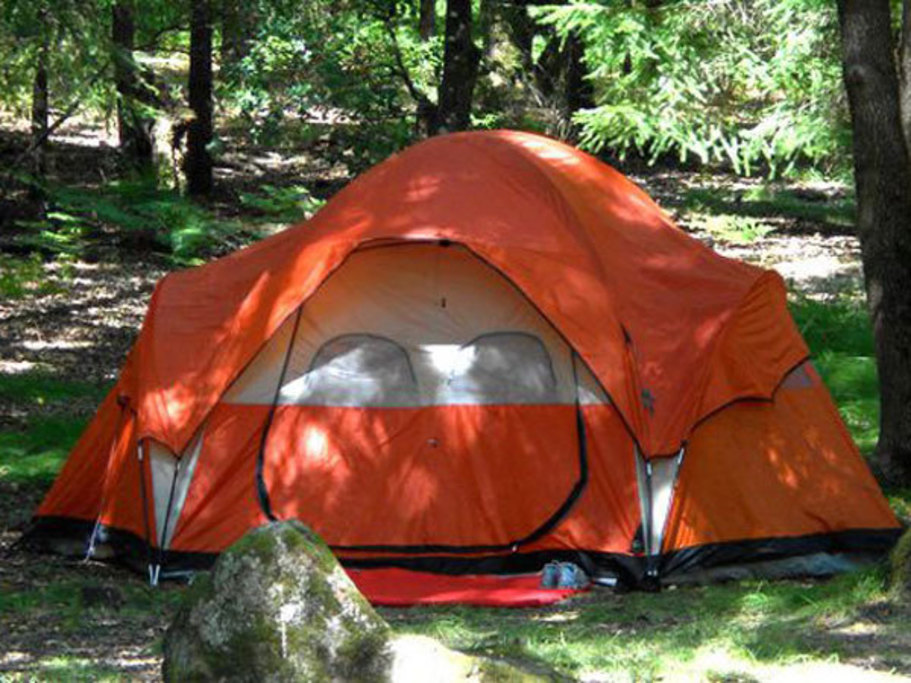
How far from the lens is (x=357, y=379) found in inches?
343

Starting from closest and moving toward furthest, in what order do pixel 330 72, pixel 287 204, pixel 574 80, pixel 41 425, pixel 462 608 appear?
pixel 462 608 → pixel 41 425 → pixel 330 72 → pixel 287 204 → pixel 574 80

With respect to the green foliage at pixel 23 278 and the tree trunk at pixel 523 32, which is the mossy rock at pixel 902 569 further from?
the tree trunk at pixel 523 32

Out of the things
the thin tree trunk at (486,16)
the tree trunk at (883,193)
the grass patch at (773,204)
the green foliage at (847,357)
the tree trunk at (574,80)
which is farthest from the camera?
the tree trunk at (574,80)

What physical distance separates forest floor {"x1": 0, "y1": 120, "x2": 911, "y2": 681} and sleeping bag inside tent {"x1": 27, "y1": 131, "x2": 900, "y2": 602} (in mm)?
402

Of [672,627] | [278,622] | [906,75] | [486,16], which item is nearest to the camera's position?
[278,622]

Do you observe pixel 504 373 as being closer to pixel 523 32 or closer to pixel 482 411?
A: pixel 482 411

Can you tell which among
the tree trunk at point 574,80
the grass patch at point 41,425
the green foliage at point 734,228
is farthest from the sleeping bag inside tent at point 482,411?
the tree trunk at point 574,80

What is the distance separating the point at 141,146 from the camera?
22000 mm

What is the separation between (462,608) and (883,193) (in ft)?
11.4

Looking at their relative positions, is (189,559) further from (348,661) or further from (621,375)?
(348,661)

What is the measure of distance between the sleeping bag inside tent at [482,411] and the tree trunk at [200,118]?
12.3 metres

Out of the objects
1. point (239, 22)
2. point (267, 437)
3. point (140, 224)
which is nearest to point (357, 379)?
point (267, 437)

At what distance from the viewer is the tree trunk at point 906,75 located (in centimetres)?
848

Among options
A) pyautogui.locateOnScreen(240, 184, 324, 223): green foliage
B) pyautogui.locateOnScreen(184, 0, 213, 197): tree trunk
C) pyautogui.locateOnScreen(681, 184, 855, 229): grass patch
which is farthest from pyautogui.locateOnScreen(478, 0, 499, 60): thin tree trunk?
pyautogui.locateOnScreen(240, 184, 324, 223): green foliage
